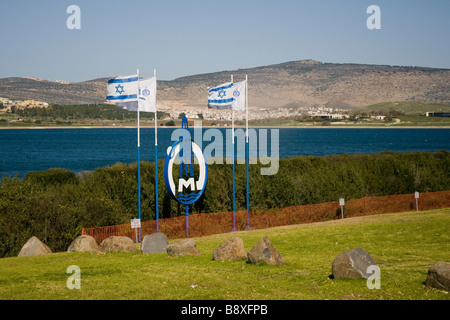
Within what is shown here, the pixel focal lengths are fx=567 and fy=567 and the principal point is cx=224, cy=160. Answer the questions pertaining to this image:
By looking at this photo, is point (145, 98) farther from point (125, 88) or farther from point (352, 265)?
point (352, 265)

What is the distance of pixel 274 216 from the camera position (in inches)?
1384

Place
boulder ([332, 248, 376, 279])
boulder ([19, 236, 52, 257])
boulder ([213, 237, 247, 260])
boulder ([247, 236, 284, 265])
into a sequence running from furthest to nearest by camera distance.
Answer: boulder ([19, 236, 52, 257]) < boulder ([213, 237, 247, 260]) < boulder ([247, 236, 284, 265]) < boulder ([332, 248, 376, 279])

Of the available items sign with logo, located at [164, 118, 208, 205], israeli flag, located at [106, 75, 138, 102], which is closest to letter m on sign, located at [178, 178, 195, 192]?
sign with logo, located at [164, 118, 208, 205]

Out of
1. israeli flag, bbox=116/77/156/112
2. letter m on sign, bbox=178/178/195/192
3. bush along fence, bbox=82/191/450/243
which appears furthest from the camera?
letter m on sign, bbox=178/178/195/192

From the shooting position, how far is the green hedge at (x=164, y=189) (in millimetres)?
29125

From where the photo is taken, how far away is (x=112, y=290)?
15.7m

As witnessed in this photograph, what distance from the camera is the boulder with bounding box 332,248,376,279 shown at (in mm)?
15852

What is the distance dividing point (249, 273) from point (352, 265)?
338 centimetres

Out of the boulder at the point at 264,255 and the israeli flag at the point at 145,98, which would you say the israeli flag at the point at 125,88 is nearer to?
the israeli flag at the point at 145,98

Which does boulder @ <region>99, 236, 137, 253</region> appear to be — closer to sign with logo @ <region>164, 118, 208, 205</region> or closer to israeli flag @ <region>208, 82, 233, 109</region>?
sign with logo @ <region>164, 118, 208, 205</region>

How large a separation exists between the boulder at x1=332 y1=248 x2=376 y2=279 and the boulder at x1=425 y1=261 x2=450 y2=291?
164cm
